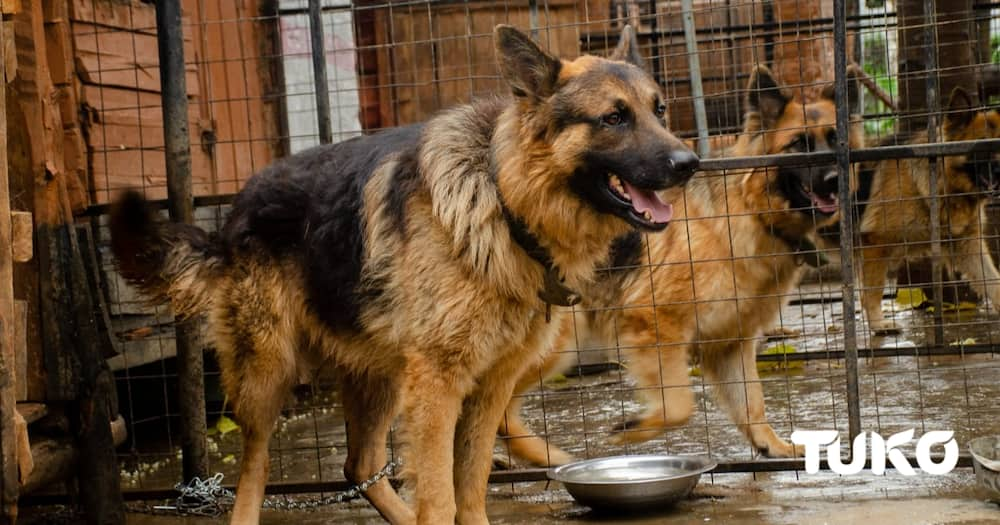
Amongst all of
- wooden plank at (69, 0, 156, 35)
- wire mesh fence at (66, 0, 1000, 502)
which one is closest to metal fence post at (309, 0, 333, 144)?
wire mesh fence at (66, 0, 1000, 502)

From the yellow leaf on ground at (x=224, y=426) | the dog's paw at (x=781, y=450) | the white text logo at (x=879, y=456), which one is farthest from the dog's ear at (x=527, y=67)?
the yellow leaf on ground at (x=224, y=426)

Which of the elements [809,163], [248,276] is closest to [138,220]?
[248,276]

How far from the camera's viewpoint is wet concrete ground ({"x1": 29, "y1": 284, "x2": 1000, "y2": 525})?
4.62 m

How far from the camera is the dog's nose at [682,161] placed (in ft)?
12.4

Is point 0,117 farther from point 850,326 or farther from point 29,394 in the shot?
point 850,326

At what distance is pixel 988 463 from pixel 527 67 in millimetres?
2331

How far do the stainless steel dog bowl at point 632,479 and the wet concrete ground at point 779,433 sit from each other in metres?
0.09

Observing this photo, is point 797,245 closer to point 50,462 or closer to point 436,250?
point 436,250

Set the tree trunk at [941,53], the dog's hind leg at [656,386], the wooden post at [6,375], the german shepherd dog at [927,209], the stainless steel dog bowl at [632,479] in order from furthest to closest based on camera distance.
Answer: the tree trunk at [941,53] < the german shepherd dog at [927,209] < the dog's hind leg at [656,386] < the stainless steel dog bowl at [632,479] < the wooden post at [6,375]

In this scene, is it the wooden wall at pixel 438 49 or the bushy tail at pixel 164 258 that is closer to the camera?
the bushy tail at pixel 164 258

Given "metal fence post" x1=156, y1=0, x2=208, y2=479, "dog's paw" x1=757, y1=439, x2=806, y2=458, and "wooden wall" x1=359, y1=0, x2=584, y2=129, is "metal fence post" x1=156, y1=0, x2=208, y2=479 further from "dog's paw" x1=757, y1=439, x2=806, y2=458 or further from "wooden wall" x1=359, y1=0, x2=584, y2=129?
"wooden wall" x1=359, y1=0, x2=584, y2=129

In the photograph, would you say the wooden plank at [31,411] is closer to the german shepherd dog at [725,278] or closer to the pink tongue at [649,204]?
the german shepherd dog at [725,278]

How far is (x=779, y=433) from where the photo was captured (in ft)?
20.7

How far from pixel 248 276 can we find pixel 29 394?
1021 mm
